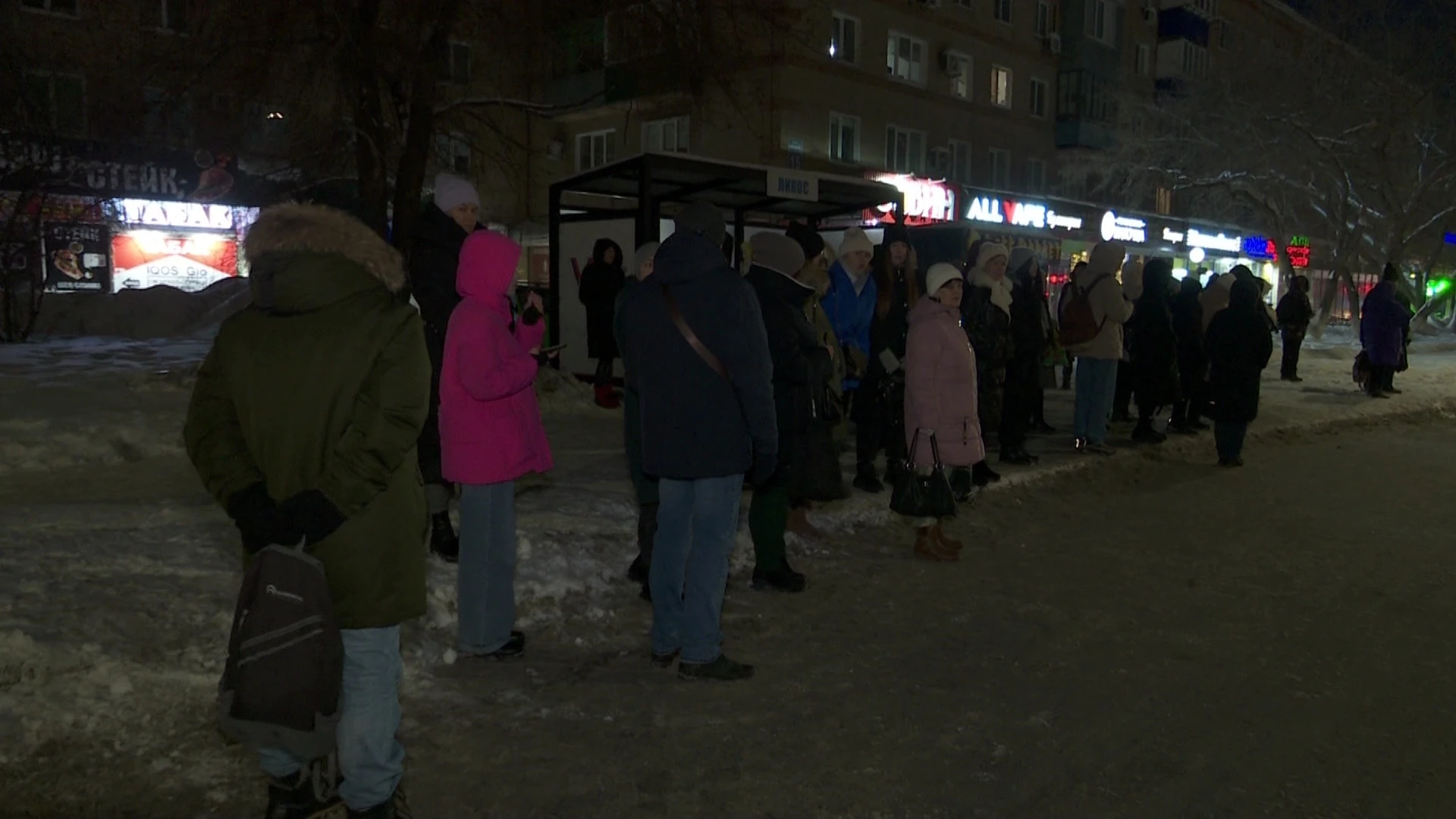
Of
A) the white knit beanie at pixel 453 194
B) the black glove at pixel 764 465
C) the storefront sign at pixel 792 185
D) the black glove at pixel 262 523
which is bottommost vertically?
the black glove at pixel 764 465

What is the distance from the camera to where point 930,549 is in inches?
252

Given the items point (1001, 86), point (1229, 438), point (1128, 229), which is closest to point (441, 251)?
point (1229, 438)

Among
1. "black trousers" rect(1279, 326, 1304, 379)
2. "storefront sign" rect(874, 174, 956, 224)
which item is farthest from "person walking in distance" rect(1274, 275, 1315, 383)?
"storefront sign" rect(874, 174, 956, 224)

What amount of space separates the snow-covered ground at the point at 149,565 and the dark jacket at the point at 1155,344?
28.8 inches

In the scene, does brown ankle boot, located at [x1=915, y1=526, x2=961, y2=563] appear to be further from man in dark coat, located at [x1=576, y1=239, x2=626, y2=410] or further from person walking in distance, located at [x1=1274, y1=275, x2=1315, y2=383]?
person walking in distance, located at [x1=1274, y1=275, x2=1315, y2=383]

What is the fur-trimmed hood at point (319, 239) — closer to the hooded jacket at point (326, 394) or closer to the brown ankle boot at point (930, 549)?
the hooded jacket at point (326, 394)

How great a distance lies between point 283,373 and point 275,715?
881 mm

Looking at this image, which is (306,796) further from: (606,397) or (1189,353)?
(1189,353)

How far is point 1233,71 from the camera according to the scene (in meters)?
29.3

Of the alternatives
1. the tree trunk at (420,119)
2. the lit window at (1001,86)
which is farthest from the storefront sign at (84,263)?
the lit window at (1001,86)

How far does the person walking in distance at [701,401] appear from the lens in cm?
411

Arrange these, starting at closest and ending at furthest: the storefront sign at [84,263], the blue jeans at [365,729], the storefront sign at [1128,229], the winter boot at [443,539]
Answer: the blue jeans at [365,729] → the winter boot at [443,539] → the storefront sign at [84,263] → the storefront sign at [1128,229]

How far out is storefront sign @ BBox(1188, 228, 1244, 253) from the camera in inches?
1293

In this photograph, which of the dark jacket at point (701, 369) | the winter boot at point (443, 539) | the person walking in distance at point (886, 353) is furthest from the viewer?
the person walking in distance at point (886, 353)
